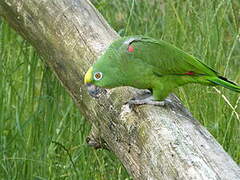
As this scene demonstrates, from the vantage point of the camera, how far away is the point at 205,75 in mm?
2100

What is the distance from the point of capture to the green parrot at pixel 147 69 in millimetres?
2033

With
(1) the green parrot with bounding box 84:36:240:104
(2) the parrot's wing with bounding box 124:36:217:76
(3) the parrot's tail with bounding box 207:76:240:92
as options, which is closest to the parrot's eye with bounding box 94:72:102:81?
(1) the green parrot with bounding box 84:36:240:104

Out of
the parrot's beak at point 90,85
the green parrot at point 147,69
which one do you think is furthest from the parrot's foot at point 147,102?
the parrot's beak at point 90,85

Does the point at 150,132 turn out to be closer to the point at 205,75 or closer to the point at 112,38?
the point at 205,75

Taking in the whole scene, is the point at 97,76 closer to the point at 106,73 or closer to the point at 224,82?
the point at 106,73

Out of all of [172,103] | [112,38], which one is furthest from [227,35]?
[172,103]

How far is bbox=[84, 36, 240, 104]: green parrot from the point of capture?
80.0 inches

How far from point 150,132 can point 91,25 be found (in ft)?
2.16

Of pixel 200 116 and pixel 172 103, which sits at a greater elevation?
pixel 172 103

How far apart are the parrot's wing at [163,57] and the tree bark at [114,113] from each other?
131 millimetres

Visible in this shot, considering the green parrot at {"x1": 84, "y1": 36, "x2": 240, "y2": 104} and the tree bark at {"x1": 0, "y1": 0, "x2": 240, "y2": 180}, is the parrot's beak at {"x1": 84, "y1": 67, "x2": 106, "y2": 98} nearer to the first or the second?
the green parrot at {"x1": 84, "y1": 36, "x2": 240, "y2": 104}

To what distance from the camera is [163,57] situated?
2074 millimetres

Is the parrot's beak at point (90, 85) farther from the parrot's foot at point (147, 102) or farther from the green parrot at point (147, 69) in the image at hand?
the parrot's foot at point (147, 102)

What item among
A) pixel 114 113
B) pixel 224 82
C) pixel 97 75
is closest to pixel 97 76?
pixel 97 75
